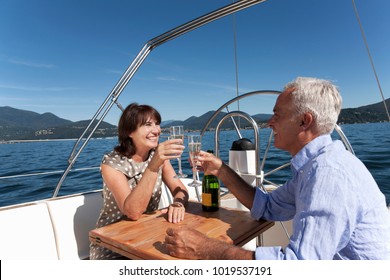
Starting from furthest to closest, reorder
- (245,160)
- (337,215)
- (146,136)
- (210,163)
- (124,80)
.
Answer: (124,80) → (245,160) → (146,136) → (210,163) → (337,215)

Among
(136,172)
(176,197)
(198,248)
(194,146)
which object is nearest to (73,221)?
(136,172)

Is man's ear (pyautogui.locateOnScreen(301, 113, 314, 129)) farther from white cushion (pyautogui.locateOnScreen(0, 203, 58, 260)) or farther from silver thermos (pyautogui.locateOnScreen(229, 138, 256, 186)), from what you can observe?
white cushion (pyautogui.locateOnScreen(0, 203, 58, 260))

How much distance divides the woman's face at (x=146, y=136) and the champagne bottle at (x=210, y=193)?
524 millimetres

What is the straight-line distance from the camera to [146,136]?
179 cm

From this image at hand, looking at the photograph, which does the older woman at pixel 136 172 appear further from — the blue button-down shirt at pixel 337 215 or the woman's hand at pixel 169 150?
the blue button-down shirt at pixel 337 215

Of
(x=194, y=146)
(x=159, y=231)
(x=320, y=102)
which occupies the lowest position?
(x=159, y=231)

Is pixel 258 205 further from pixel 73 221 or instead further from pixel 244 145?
pixel 73 221

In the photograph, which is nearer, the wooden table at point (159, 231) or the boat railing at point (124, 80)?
the wooden table at point (159, 231)

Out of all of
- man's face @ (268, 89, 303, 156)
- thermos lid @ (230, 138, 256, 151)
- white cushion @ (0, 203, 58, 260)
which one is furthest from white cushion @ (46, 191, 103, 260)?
man's face @ (268, 89, 303, 156)

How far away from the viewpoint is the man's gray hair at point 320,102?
1072 mm

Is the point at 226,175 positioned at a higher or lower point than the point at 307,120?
lower

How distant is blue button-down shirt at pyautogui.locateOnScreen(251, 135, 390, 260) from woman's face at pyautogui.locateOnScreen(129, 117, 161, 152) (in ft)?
3.68

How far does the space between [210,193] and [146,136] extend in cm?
62

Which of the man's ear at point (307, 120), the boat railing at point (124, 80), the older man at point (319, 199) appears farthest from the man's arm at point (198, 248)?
the boat railing at point (124, 80)
